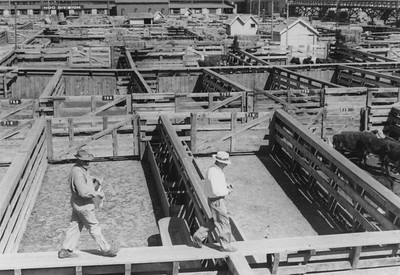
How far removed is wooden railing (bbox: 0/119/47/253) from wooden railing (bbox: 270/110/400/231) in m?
5.57

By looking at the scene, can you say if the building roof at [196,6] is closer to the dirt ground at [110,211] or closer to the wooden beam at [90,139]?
the wooden beam at [90,139]

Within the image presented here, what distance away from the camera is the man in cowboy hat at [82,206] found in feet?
23.1

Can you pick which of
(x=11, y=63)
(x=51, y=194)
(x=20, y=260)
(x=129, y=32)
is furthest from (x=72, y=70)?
(x=129, y=32)

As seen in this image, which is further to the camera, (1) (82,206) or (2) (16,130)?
(2) (16,130)

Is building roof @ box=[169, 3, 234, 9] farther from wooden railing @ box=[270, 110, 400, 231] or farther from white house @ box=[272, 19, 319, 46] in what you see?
wooden railing @ box=[270, 110, 400, 231]

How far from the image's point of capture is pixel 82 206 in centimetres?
716

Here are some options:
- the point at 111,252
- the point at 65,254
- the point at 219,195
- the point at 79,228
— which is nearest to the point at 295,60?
the point at 219,195

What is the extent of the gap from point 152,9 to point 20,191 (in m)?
95.4

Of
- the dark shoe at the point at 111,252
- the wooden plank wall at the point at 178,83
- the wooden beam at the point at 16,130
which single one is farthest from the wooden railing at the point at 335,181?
the wooden plank wall at the point at 178,83

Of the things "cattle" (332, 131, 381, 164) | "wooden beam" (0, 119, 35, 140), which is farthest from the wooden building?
"cattle" (332, 131, 381, 164)

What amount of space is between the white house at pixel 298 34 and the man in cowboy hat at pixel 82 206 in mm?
36633

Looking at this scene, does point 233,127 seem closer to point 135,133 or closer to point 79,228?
point 135,133

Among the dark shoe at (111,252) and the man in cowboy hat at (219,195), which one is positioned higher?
the man in cowboy hat at (219,195)

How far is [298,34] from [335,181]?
33268 mm
